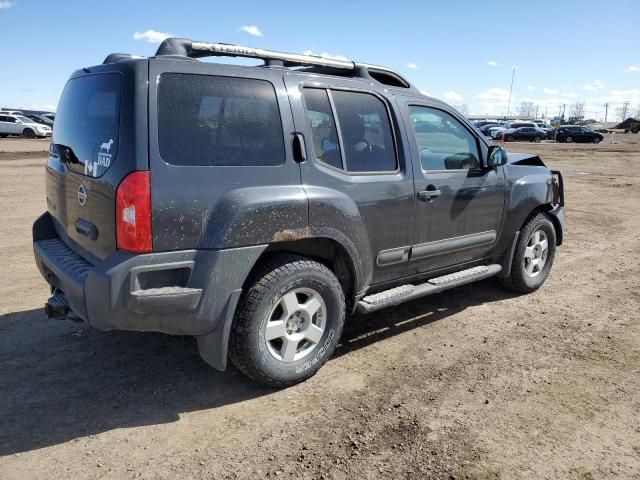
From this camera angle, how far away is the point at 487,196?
4.73 metres

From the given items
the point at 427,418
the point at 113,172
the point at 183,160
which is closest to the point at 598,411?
the point at 427,418

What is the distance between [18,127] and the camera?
35469 millimetres

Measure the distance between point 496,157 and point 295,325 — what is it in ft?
7.77

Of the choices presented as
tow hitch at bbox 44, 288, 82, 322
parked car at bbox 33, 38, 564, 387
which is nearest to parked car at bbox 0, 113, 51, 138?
parked car at bbox 33, 38, 564, 387

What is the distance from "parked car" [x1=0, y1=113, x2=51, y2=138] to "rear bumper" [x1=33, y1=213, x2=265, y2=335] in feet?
122

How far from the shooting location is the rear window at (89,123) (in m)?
3.01

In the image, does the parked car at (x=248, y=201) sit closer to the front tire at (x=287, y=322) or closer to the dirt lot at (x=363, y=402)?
the front tire at (x=287, y=322)

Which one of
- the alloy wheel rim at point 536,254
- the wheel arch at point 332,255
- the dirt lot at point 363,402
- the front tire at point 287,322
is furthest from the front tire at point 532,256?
the front tire at point 287,322

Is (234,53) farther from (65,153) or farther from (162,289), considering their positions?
(162,289)

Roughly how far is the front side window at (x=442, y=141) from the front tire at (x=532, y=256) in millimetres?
1043

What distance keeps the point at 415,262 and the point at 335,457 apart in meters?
1.87

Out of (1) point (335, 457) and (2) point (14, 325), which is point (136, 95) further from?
(2) point (14, 325)

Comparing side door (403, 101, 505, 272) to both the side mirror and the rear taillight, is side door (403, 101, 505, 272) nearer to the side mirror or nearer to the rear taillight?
the side mirror

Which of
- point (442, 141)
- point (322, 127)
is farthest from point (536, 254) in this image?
point (322, 127)
